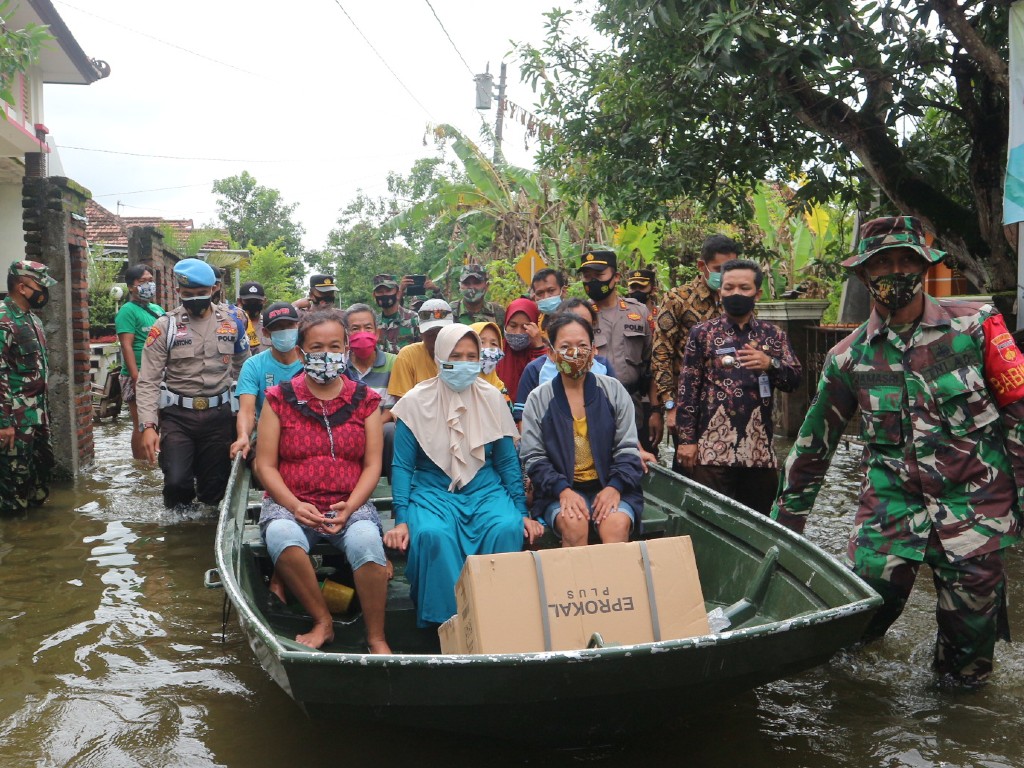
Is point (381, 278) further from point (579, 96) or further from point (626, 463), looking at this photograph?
point (626, 463)

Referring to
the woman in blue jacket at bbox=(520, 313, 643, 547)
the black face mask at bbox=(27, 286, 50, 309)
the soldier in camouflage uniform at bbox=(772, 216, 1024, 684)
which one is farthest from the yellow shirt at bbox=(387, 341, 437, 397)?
the black face mask at bbox=(27, 286, 50, 309)

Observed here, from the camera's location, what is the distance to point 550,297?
733 centimetres

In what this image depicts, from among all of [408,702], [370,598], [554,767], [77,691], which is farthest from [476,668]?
[77,691]

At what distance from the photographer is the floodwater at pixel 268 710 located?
12.7 ft

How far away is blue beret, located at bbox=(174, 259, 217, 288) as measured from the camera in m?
7.02

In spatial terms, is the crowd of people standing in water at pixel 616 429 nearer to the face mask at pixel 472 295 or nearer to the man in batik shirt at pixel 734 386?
the man in batik shirt at pixel 734 386

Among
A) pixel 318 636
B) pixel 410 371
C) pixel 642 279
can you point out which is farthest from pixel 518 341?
pixel 318 636

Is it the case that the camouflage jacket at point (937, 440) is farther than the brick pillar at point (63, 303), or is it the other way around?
the brick pillar at point (63, 303)

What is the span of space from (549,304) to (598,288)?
0.56 meters

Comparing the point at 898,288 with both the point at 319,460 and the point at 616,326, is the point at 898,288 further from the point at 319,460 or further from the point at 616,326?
the point at 616,326

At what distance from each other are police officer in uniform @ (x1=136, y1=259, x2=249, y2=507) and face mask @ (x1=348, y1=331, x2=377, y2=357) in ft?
3.41

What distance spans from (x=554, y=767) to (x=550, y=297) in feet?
13.4

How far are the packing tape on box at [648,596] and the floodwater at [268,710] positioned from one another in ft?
1.59

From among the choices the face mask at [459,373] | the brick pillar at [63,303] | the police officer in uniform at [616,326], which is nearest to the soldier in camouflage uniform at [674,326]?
the police officer in uniform at [616,326]
